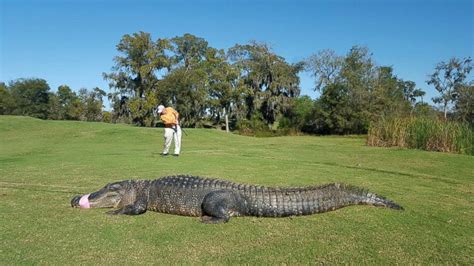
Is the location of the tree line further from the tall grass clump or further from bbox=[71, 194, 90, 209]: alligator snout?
bbox=[71, 194, 90, 209]: alligator snout

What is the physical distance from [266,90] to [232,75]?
4.87m

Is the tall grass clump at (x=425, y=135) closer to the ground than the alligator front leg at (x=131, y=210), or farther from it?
farther from it

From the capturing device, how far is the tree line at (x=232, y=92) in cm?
4431

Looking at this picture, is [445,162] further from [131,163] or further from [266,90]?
[266,90]

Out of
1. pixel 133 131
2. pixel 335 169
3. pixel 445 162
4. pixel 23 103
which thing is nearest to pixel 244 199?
pixel 335 169

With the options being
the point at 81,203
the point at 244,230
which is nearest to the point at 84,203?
the point at 81,203

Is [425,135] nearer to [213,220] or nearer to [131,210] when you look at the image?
[213,220]

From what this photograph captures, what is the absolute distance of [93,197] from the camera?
5598 millimetres

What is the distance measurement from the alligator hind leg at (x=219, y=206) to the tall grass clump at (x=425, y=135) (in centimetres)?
1318

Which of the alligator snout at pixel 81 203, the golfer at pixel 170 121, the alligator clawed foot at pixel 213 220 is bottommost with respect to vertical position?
the alligator snout at pixel 81 203

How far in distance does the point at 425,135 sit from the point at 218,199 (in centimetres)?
1371

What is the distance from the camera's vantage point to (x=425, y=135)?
642 inches

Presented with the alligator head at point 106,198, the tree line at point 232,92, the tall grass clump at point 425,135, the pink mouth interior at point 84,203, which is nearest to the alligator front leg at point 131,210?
the alligator head at point 106,198

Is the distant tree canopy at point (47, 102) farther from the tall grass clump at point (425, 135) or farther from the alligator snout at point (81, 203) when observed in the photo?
the alligator snout at point (81, 203)
